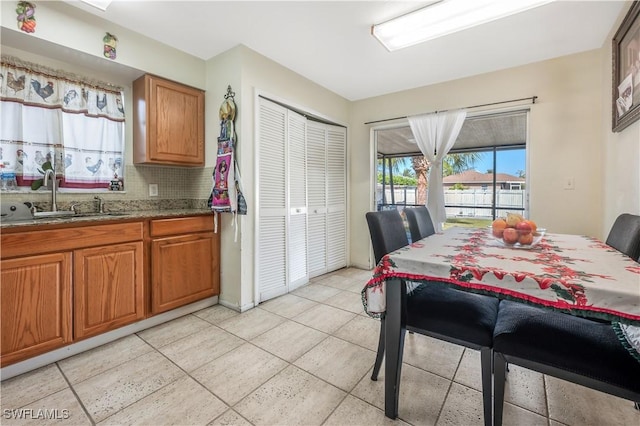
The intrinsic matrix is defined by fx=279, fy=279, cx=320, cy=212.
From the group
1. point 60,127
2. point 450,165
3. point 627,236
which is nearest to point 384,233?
point 627,236

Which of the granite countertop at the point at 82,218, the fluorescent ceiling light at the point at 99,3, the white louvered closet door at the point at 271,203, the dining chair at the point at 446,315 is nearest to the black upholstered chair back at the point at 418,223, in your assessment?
the dining chair at the point at 446,315

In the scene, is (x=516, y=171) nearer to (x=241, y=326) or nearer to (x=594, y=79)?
(x=594, y=79)

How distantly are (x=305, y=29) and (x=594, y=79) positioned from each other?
2625 mm

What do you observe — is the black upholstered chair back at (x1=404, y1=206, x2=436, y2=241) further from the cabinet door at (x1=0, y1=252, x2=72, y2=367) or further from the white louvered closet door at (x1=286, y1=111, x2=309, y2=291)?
the cabinet door at (x1=0, y1=252, x2=72, y2=367)

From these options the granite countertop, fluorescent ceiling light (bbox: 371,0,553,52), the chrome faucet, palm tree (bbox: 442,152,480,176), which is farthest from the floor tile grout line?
palm tree (bbox: 442,152,480,176)

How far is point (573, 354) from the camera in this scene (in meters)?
1.00

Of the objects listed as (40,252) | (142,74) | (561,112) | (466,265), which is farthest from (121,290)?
(561,112)

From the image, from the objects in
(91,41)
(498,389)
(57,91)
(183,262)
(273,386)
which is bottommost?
(273,386)

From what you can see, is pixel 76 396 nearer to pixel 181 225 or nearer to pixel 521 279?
pixel 181 225

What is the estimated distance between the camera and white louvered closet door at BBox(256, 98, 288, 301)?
2.70 m

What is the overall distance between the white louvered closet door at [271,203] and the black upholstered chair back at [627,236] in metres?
2.44

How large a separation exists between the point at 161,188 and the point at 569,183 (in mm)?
3952

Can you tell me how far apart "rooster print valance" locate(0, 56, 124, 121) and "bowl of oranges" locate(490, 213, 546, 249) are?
10.3ft

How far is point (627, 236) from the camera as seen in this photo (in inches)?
53.8
